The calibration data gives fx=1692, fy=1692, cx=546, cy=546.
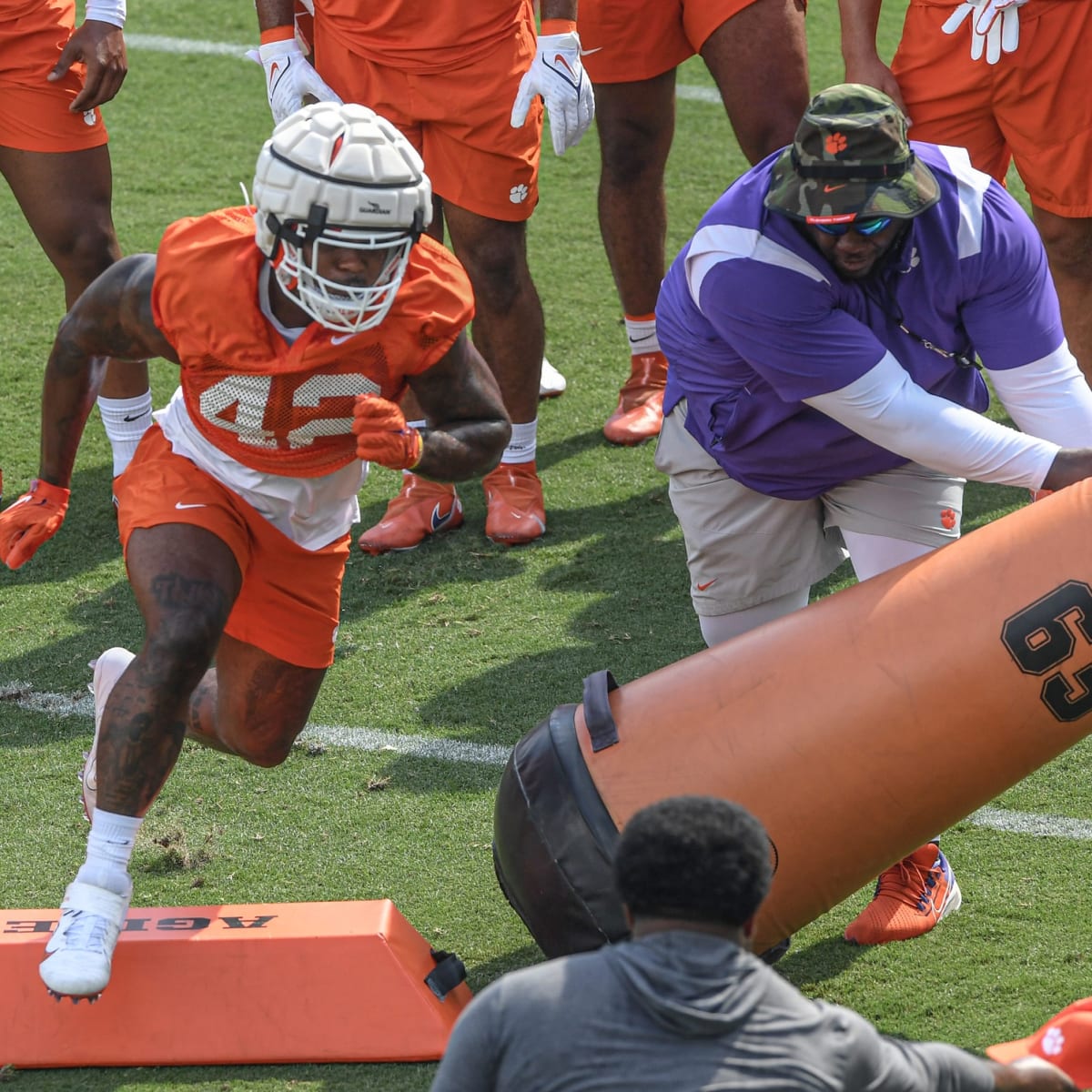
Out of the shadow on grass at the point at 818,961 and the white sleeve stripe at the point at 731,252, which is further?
the shadow on grass at the point at 818,961

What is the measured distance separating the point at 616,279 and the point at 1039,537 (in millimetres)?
3075

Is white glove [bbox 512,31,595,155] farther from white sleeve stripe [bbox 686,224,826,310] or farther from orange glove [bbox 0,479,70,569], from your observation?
orange glove [bbox 0,479,70,569]

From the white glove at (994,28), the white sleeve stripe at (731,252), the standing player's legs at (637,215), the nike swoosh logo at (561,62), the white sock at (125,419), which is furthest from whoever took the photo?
the standing player's legs at (637,215)

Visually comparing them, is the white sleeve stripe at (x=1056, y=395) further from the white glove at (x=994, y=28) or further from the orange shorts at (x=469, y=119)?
the orange shorts at (x=469, y=119)

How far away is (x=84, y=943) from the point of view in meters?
3.10

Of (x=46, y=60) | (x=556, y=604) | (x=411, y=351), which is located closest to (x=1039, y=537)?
(x=411, y=351)

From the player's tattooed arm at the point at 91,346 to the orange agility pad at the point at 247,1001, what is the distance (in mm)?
1090

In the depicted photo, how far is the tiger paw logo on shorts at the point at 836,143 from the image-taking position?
3178 mm

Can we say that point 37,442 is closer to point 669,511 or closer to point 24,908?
point 669,511

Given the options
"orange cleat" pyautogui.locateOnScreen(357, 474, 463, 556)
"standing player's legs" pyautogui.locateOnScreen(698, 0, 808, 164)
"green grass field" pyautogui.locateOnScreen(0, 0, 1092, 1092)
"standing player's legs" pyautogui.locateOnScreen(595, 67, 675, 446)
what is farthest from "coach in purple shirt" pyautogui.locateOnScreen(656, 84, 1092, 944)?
"standing player's legs" pyautogui.locateOnScreen(595, 67, 675, 446)

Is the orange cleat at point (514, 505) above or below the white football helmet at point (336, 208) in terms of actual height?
below

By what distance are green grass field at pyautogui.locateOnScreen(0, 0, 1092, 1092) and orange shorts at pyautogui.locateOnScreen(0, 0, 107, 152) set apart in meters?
1.18

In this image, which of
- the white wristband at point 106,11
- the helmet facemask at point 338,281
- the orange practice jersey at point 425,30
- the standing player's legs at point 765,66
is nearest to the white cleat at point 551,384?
the standing player's legs at point 765,66

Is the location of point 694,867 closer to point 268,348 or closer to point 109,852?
point 109,852
